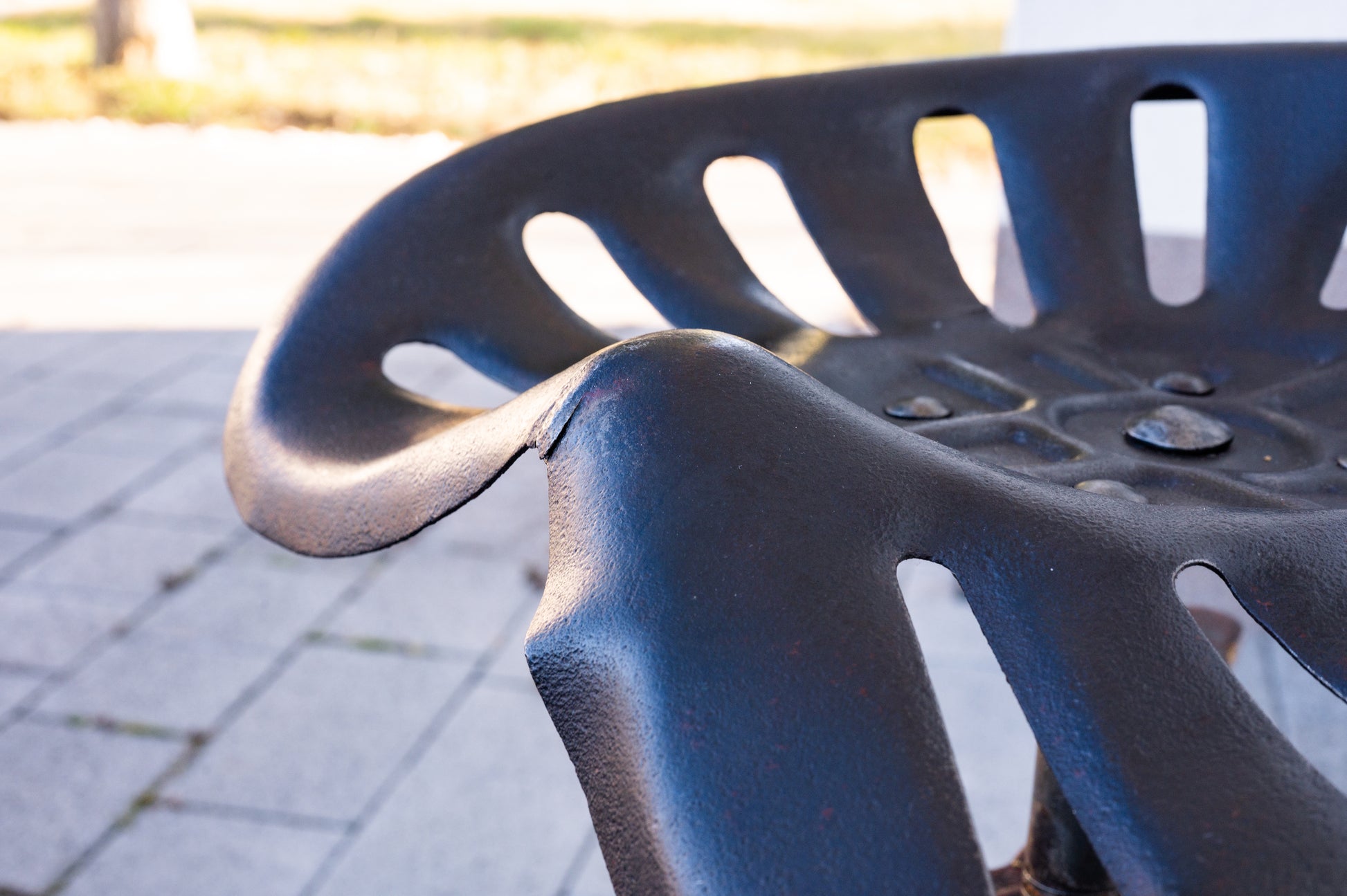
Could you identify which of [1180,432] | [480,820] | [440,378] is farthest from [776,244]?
[1180,432]

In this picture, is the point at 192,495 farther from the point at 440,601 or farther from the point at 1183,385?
the point at 1183,385

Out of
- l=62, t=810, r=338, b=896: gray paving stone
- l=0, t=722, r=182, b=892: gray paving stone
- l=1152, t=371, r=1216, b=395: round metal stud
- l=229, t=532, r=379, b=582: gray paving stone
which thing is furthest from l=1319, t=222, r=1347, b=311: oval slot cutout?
l=0, t=722, r=182, b=892: gray paving stone

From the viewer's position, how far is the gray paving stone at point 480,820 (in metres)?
1.59

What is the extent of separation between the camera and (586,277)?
3812 millimetres

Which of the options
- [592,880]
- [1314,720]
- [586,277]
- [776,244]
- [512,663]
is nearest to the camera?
[592,880]

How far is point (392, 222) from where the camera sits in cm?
79

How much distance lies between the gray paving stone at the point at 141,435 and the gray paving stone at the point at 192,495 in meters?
0.12

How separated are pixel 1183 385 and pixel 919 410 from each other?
0.61 ft

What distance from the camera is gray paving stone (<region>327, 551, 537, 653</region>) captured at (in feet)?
6.96

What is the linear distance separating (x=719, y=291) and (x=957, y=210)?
3705 millimetres

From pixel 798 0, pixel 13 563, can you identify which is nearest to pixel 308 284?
pixel 13 563

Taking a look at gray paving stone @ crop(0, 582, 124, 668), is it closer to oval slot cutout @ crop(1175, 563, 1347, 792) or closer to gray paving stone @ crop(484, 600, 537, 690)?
gray paving stone @ crop(484, 600, 537, 690)

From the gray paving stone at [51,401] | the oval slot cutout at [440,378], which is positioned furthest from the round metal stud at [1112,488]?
the gray paving stone at [51,401]

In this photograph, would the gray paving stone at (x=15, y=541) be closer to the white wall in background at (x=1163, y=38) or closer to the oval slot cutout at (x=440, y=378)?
the oval slot cutout at (x=440, y=378)
